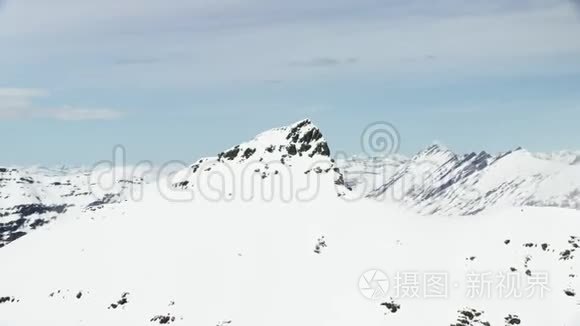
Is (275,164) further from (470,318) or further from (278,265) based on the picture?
(470,318)

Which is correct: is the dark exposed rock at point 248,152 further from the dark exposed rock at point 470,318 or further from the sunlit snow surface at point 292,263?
the dark exposed rock at point 470,318

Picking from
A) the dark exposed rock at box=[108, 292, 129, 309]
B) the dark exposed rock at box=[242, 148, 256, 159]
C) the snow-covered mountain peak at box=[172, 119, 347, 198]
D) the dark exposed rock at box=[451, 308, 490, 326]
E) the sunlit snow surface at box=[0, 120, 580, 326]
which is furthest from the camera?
the dark exposed rock at box=[242, 148, 256, 159]

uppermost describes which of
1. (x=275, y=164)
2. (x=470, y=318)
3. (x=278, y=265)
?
(x=275, y=164)

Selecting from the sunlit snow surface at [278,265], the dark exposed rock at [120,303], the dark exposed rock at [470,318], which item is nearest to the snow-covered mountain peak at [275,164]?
the sunlit snow surface at [278,265]

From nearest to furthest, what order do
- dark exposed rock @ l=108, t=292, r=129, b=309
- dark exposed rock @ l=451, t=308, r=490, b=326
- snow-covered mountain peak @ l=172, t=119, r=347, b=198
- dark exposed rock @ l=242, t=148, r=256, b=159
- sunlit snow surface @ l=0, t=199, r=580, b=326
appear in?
1. dark exposed rock @ l=451, t=308, r=490, b=326
2. sunlit snow surface @ l=0, t=199, r=580, b=326
3. dark exposed rock @ l=108, t=292, r=129, b=309
4. snow-covered mountain peak @ l=172, t=119, r=347, b=198
5. dark exposed rock @ l=242, t=148, r=256, b=159

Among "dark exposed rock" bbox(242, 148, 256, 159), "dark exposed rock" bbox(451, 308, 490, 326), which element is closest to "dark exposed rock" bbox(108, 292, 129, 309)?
"dark exposed rock" bbox(451, 308, 490, 326)

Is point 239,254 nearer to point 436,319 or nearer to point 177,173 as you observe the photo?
point 436,319

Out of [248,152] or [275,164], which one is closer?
[275,164]

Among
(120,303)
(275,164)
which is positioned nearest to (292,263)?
(120,303)

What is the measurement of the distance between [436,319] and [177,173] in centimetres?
7253

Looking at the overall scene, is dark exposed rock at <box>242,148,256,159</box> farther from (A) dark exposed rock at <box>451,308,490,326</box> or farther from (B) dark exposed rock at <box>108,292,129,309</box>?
(A) dark exposed rock at <box>451,308,490,326</box>

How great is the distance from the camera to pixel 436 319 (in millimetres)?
55656

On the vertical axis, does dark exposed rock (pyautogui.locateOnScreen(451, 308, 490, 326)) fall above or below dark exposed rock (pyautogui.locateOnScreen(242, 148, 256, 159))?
below

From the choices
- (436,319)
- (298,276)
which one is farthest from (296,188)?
(436,319)
